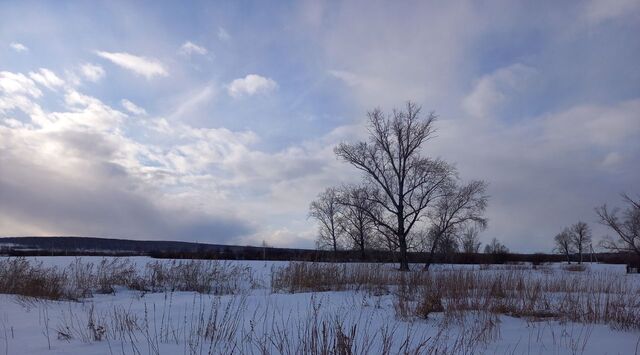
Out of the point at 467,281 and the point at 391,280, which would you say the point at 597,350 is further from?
the point at 391,280

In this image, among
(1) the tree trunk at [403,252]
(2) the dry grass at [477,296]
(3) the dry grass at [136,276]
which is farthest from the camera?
(1) the tree trunk at [403,252]

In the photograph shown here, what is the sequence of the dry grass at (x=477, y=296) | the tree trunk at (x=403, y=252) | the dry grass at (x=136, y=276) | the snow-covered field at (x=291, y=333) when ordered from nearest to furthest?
the snow-covered field at (x=291, y=333) < the dry grass at (x=477, y=296) < the dry grass at (x=136, y=276) < the tree trunk at (x=403, y=252)

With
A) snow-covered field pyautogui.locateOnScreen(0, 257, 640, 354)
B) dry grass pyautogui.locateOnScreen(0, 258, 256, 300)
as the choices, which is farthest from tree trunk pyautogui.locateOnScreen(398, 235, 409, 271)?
snow-covered field pyautogui.locateOnScreen(0, 257, 640, 354)

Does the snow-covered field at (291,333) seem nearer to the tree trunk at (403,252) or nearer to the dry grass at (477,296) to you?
the dry grass at (477,296)

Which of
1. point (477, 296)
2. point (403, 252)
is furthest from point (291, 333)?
point (403, 252)

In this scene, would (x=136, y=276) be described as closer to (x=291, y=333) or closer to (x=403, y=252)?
(x=291, y=333)

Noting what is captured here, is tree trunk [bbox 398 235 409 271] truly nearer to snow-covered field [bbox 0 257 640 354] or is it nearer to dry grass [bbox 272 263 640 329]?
dry grass [bbox 272 263 640 329]

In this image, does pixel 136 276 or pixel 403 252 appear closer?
pixel 136 276

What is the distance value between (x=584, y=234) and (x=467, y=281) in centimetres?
10063

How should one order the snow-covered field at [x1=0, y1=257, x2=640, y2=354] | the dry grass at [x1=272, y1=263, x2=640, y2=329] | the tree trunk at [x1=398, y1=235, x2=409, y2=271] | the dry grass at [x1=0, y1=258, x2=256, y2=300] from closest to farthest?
the snow-covered field at [x1=0, y1=257, x2=640, y2=354], the dry grass at [x1=272, y1=263, x2=640, y2=329], the dry grass at [x1=0, y1=258, x2=256, y2=300], the tree trunk at [x1=398, y1=235, x2=409, y2=271]

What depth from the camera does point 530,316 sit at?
30.4 feet

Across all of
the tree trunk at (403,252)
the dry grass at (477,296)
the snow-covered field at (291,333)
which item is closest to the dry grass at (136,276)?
the dry grass at (477,296)

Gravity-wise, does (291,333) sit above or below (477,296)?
below

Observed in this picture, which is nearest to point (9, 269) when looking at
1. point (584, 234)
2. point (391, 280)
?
point (391, 280)
